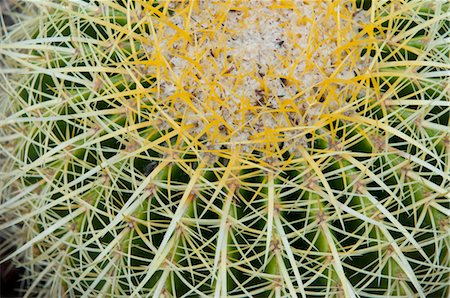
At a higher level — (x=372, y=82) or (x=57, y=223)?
(x=372, y=82)

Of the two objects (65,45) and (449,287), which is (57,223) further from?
(449,287)

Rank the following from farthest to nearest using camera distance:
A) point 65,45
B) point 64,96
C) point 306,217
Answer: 1. point 65,45
2. point 64,96
3. point 306,217

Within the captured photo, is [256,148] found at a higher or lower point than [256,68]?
lower

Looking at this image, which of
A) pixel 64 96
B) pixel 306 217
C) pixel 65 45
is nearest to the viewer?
pixel 306 217

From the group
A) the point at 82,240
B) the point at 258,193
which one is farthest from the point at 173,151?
the point at 82,240
